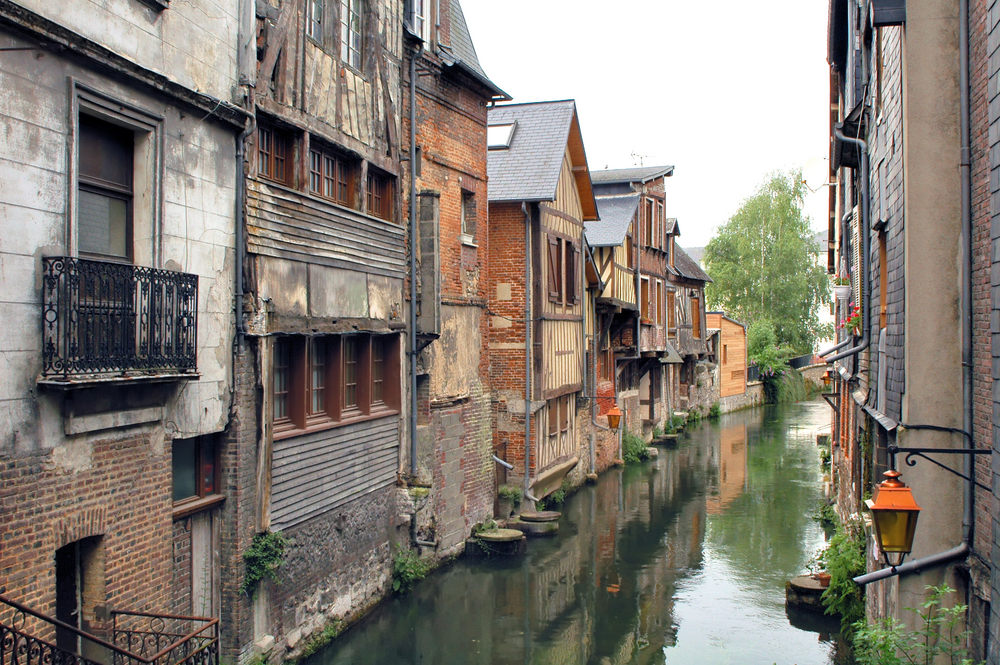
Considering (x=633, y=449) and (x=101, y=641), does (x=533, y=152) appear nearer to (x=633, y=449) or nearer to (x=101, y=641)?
(x=633, y=449)

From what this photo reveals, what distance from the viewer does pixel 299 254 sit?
9.72m

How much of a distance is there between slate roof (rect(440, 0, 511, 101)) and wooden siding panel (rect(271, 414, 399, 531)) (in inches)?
240

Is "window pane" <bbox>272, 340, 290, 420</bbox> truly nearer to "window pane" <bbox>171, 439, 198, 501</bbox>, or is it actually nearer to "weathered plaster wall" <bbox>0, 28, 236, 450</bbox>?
"window pane" <bbox>171, 439, 198, 501</bbox>

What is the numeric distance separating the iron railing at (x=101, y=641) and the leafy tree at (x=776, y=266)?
147 ft

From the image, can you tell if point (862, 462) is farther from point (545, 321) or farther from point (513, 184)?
point (513, 184)

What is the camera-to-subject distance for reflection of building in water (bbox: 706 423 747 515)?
2058 cm

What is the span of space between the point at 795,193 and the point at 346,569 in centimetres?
4430

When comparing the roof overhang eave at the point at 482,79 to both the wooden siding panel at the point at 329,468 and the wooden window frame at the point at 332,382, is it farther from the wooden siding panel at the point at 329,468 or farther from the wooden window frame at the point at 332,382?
the wooden siding panel at the point at 329,468

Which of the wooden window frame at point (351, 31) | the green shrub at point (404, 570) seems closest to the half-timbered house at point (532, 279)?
the green shrub at point (404, 570)

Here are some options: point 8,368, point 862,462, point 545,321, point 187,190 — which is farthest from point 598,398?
point 8,368

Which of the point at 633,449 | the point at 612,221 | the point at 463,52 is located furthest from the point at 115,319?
the point at 633,449

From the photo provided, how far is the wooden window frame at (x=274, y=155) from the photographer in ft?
31.3

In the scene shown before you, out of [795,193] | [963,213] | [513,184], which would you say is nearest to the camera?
[963,213]

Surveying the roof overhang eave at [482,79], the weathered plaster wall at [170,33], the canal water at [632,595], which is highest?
the roof overhang eave at [482,79]
